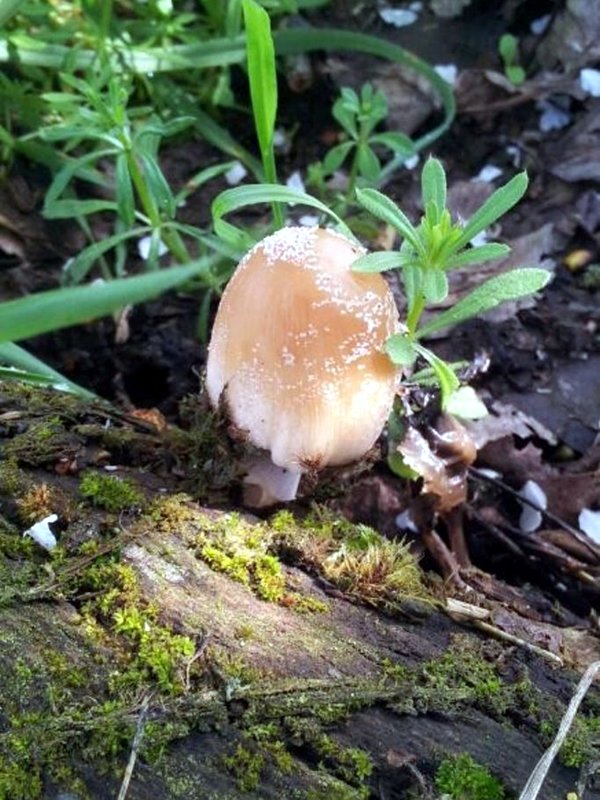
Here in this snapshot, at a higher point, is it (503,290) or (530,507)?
(503,290)

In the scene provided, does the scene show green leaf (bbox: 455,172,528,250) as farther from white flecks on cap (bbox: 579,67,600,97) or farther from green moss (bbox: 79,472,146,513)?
white flecks on cap (bbox: 579,67,600,97)

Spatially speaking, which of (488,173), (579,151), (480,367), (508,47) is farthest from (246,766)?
(508,47)

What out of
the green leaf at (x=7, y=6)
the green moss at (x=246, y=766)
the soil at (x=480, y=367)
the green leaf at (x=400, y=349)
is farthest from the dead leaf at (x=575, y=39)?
the green moss at (x=246, y=766)

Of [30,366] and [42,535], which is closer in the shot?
[42,535]

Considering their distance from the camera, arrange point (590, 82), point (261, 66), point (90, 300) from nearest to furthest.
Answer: point (90, 300), point (261, 66), point (590, 82)

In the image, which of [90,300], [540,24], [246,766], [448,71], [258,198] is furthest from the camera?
[540,24]

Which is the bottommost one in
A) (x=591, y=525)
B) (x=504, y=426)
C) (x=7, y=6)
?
(x=591, y=525)

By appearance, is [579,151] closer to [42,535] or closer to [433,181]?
[433,181]

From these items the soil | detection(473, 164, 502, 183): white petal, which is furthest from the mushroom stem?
detection(473, 164, 502, 183): white petal
